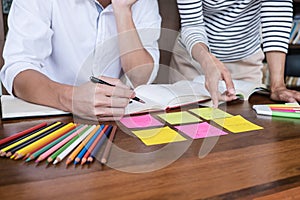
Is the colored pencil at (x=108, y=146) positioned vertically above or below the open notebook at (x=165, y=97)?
above

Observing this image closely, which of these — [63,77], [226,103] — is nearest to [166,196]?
[226,103]

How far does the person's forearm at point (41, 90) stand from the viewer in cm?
88

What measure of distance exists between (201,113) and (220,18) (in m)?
0.53

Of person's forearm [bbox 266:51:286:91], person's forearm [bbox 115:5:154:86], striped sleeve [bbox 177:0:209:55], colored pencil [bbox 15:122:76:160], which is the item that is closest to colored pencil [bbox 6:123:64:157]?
colored pencil [bbox 15:122:76:160]

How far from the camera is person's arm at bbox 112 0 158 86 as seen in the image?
1163 mm

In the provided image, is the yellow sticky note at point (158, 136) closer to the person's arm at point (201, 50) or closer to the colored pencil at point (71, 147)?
the colored pencil at point (71, 147)

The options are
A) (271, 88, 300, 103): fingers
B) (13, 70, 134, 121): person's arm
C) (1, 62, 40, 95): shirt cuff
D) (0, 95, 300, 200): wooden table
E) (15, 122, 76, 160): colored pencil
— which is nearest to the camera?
(0, 95, 300, 200): wooden table

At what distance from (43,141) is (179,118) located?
0.34 meters

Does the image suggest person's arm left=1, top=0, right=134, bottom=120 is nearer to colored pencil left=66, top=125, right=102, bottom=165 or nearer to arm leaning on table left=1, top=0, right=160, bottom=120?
arm leaning on table left=1, top=0, right=160, bottom=120

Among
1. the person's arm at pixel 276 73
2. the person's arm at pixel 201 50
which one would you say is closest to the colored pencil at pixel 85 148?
the person's arm at pixel 201 50

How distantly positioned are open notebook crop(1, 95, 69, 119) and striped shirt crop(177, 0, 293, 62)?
529mm

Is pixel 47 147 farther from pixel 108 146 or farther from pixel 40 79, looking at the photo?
pixel 40 79

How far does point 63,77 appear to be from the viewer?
3.90 ft

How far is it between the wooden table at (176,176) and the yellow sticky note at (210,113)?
0.16 m
